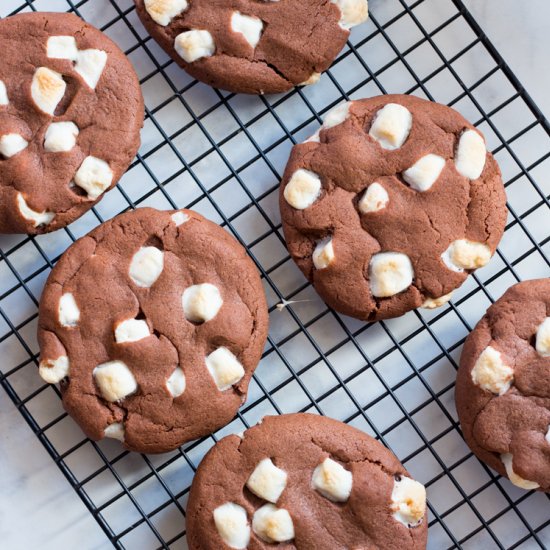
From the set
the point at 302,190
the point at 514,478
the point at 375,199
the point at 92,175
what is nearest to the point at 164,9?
the point at 92,175

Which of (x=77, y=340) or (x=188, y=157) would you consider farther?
(x=188, y=157)

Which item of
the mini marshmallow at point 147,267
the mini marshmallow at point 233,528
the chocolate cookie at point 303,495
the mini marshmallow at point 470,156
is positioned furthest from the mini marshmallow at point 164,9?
the mini marshmallow at point 233,528

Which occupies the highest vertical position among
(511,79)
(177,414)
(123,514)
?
(511,79)

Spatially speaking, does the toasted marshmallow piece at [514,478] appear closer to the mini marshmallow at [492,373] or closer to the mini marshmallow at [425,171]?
the mini marshmallow at [492,373]

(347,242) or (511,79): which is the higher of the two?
(511,79)

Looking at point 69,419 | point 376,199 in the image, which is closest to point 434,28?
point 376,199

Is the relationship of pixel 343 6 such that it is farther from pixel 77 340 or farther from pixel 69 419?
pixel 69 419
